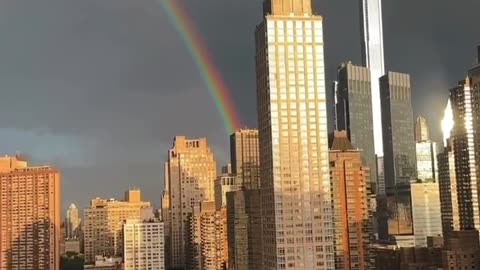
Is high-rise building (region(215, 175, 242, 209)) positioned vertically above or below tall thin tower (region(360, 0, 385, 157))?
below

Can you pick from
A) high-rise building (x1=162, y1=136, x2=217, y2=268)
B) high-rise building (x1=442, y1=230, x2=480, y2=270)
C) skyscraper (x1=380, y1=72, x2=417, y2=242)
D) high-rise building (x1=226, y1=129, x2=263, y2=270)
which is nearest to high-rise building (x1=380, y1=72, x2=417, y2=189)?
skyscraper (x1=380, y1=72, x2=417, y2=242)

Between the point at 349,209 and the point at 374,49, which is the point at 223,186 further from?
the point at 374,49

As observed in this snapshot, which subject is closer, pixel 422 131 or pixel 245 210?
pixel 245 210

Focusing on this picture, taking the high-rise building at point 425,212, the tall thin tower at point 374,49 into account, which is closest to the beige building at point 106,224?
the high-rise building at point 425,212

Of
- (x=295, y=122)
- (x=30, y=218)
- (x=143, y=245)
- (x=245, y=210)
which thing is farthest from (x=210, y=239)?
(x=295, y=122)

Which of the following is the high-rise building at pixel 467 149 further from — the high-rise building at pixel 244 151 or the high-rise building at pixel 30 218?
the high-rise building at pixel 30 218

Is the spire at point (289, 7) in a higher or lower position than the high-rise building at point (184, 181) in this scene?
A: higher

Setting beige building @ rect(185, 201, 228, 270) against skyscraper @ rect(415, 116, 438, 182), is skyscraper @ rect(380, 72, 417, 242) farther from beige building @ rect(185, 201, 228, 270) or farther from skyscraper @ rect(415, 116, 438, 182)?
beige building @ rect(185, 201, 228, 270)
